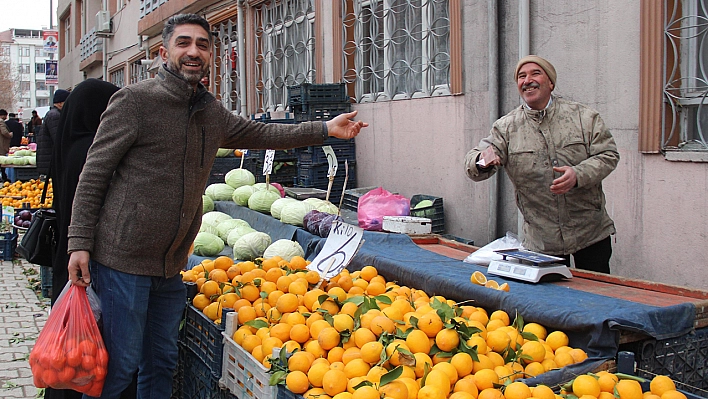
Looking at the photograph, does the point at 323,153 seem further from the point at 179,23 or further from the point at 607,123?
the point at 179,23

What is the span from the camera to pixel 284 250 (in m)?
5.42

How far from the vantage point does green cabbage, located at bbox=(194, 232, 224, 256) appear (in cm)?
575

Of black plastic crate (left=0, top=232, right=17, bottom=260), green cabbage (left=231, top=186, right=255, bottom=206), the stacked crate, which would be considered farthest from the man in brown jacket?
black plastic crate (left=0, top=232, right=17, bottom=260)

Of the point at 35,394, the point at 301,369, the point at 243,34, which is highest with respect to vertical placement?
the point at 243,34

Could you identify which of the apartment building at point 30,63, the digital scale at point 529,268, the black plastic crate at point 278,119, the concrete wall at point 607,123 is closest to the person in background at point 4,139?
the black plastic crate at point 278,119

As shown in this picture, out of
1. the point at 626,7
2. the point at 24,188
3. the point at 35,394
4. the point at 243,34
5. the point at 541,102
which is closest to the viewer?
the point at 541,102

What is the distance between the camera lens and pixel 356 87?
909 cm

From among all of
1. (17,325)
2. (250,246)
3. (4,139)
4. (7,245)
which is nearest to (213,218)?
(250,246)

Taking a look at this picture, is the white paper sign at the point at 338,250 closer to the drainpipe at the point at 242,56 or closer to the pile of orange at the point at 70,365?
the pile of orange at the point at 70,365

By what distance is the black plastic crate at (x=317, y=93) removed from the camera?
8.62m

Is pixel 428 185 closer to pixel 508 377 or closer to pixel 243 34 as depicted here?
pixel 508 377

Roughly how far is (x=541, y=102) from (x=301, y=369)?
6.52 feet

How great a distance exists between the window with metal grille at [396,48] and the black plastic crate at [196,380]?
4486 mm

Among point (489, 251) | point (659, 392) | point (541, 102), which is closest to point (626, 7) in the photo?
point (541, 102)
